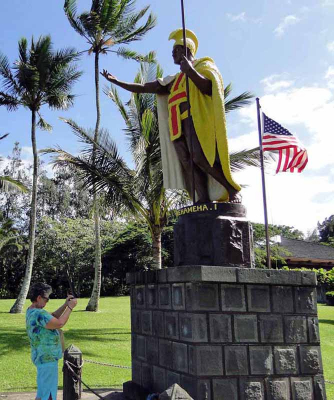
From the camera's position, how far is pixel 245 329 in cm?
410

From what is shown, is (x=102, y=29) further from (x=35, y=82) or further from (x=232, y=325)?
(x=232, y=325)

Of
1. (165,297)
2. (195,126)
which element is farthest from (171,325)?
(195,126)

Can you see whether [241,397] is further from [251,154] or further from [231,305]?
[251,154]

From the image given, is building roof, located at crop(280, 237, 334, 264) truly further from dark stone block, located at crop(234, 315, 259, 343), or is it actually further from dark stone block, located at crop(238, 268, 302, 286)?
dark stone block, located at crop(234, 315, 259, 343)

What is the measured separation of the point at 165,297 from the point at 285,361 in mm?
1335

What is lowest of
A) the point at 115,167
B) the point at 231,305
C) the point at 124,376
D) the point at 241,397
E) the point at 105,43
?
the point at 124,376

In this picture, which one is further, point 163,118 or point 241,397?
point 163,118

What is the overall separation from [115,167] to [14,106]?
7946 millimetres

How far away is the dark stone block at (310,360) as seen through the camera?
4.21 metres

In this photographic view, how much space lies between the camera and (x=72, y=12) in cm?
1555

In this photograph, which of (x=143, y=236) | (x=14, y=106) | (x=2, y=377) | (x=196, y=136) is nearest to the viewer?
(x=196, y=136)

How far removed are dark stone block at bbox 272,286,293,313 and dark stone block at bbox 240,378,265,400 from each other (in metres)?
0.71

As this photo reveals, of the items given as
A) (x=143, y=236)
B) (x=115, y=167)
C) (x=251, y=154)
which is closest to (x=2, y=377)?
(x=115, y=167)

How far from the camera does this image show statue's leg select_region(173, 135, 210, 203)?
16.8ft
